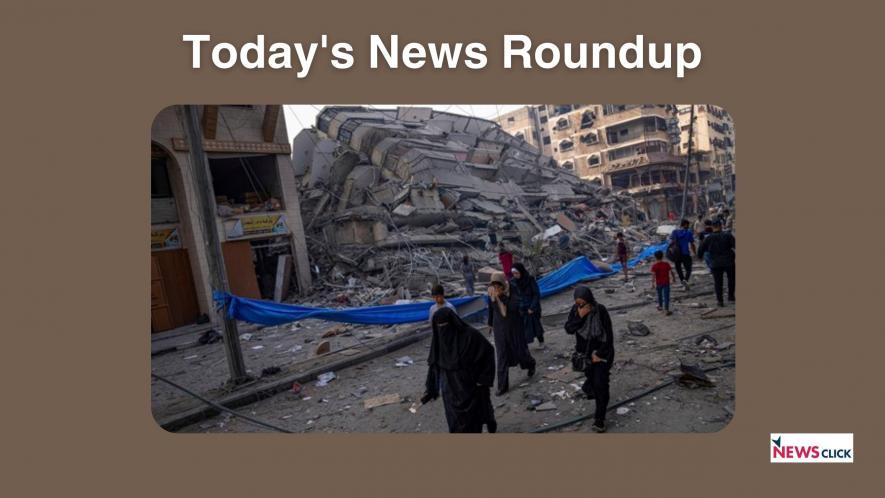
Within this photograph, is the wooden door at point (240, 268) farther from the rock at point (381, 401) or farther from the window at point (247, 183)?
the rock at point (381, 401)

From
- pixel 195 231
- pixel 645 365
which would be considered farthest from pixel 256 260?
pixel 645 365

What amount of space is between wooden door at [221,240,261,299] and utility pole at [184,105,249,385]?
661 centimetres

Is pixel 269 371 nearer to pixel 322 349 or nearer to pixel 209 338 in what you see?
pixel 322 349

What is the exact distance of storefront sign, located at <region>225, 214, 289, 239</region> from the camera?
12016mm

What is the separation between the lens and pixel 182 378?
7.22 m

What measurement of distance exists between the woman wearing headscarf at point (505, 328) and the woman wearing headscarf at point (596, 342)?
3.75 feet

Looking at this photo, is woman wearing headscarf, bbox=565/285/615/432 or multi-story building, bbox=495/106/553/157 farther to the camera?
multi-story building, bbox=495/106/553/157

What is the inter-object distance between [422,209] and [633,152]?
2142cm

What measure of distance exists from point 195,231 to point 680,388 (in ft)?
37.4

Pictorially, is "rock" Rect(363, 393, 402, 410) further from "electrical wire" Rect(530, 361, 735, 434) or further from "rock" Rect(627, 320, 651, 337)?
"rock" Rect(627, 320, 651, 337)

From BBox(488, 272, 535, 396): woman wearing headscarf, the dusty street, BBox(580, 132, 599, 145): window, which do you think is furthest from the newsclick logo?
BBox(580, 132, 599, 145): window

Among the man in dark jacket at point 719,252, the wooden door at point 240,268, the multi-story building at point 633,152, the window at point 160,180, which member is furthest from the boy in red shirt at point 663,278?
the multi-story building at point 633,152

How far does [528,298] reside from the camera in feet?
19.9

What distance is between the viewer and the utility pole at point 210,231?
5543 millimetres
